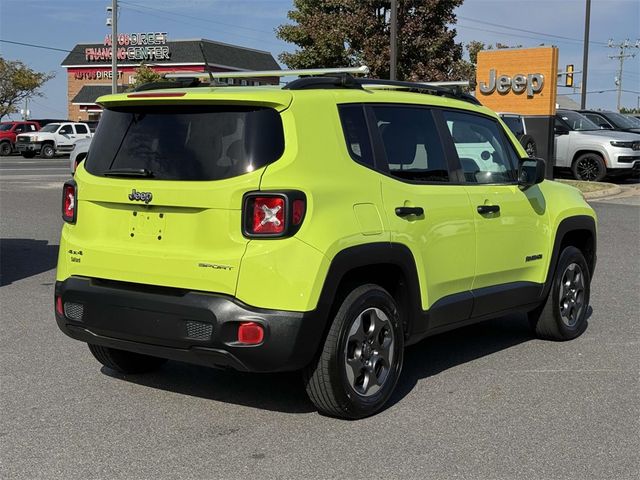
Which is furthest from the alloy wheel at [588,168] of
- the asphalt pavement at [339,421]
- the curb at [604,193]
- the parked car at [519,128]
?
the asphalt pavement at [339,421]

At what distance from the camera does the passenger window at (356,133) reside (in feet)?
15.1

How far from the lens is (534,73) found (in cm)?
2392

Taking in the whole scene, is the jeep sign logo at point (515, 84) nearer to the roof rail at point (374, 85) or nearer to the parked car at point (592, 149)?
the parked car at point (592, 149)

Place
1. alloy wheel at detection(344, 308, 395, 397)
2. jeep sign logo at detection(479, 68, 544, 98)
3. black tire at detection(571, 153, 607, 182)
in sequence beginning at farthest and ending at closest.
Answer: jeep sign logo at detection(479, 68, 544, 98)
black tire at detection(571, 153, 607, 182)
alloy wheel at detection(344, 308, 395, 397)

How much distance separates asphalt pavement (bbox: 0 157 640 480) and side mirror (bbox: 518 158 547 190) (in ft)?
4.18

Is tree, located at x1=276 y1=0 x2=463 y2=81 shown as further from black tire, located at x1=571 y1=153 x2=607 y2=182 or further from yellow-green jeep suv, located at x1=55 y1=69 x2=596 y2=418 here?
yellow-green jeep suv, located at x1=55 y1=69 x2=596 y2=418

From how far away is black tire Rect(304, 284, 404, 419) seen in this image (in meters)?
4.41

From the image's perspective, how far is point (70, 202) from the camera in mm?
4891

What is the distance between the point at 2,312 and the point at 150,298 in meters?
3.52

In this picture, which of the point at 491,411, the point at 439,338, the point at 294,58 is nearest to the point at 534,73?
the point at 294,58

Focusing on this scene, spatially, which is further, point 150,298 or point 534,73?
point 534,73

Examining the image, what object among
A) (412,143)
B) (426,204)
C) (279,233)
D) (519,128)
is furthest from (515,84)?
(279,233)

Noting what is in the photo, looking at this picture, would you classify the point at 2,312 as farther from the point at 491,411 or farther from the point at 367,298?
the point at 491,411

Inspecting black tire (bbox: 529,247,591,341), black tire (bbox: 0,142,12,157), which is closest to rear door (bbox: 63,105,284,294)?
black tire (bbox: 529,247,591,341)
